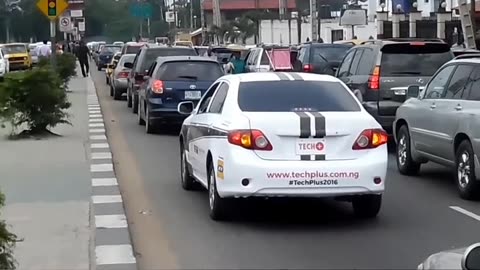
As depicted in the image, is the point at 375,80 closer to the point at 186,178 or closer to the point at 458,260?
the point at 186,178

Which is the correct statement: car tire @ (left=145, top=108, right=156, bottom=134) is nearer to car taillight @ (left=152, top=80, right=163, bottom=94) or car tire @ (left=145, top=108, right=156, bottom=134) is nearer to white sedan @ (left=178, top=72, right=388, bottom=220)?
car taillight @ (left=152, top=80, right=163, bottom=94)

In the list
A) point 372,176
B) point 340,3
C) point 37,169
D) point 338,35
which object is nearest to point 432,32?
point 338,35

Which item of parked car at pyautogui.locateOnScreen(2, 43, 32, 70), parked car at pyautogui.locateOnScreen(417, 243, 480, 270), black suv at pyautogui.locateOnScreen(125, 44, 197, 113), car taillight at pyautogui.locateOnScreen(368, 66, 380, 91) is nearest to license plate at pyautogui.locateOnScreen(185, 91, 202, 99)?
car taillight at pyautogui.locateOnScreen(368, 66, 380, 91)

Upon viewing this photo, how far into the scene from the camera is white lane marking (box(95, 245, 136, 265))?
9328mm

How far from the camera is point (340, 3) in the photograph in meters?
106

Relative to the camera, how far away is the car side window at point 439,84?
13.7 meters

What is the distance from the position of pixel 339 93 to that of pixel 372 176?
1.16 meters

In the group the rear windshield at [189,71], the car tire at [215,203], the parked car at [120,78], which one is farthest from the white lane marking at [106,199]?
the parked car at [120,78]

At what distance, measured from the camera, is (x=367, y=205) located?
11109 millimetres

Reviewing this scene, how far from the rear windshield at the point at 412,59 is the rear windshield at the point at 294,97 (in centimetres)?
645

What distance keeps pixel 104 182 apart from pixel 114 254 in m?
4.67

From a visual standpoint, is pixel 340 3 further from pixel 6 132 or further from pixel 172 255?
pixel 172 255

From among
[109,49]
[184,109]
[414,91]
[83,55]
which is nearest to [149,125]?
[184,109]

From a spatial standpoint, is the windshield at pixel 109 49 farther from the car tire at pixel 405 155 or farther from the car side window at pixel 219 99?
the car side window at pixel 219 99
